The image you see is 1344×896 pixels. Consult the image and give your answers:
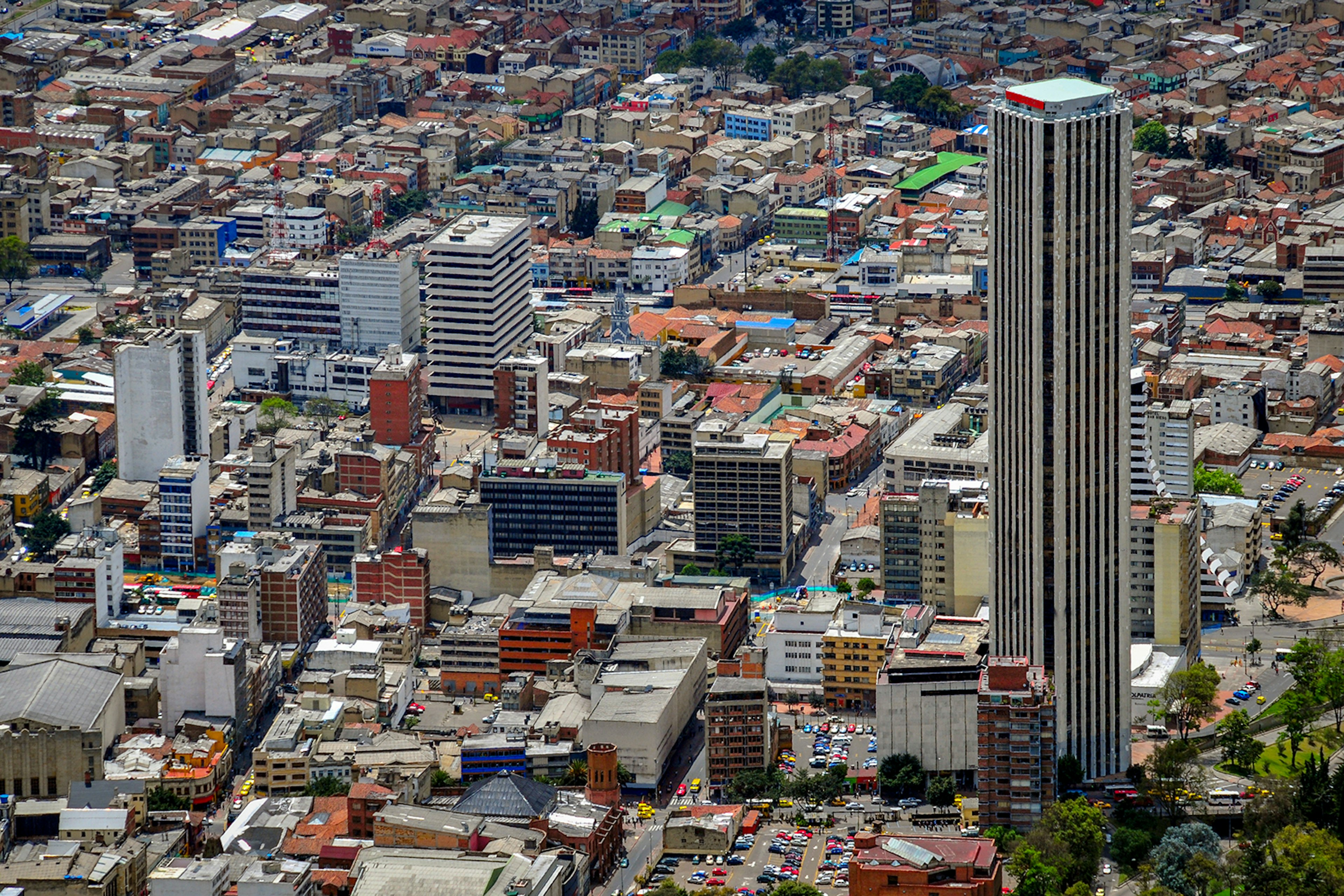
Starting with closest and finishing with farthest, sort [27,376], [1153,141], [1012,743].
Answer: [1012,743]
[27,376]
[1153,141]

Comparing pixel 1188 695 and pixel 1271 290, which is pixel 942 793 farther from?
pixel 1271 290

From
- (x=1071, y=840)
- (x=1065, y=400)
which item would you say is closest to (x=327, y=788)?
(x=1071, y=840)

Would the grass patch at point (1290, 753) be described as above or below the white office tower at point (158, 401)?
below

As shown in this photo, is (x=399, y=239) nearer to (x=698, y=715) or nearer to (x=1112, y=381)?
(x=698, y=715)

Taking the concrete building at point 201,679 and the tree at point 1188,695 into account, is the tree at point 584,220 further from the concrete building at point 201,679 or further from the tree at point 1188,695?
the tree at point 1188,695

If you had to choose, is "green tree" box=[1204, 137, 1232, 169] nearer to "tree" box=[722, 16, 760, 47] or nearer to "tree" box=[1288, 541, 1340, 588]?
"tree" box=[722, 16, 760, 47]

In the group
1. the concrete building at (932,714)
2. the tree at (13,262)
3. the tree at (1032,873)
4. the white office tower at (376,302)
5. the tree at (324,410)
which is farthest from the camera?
the tree at (13,262)

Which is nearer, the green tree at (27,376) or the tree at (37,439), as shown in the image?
the tree at (37,439)

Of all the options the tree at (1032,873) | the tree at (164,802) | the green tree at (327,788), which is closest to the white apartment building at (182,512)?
the tree at (164,802)

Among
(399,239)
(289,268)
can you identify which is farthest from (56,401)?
(399,239)
